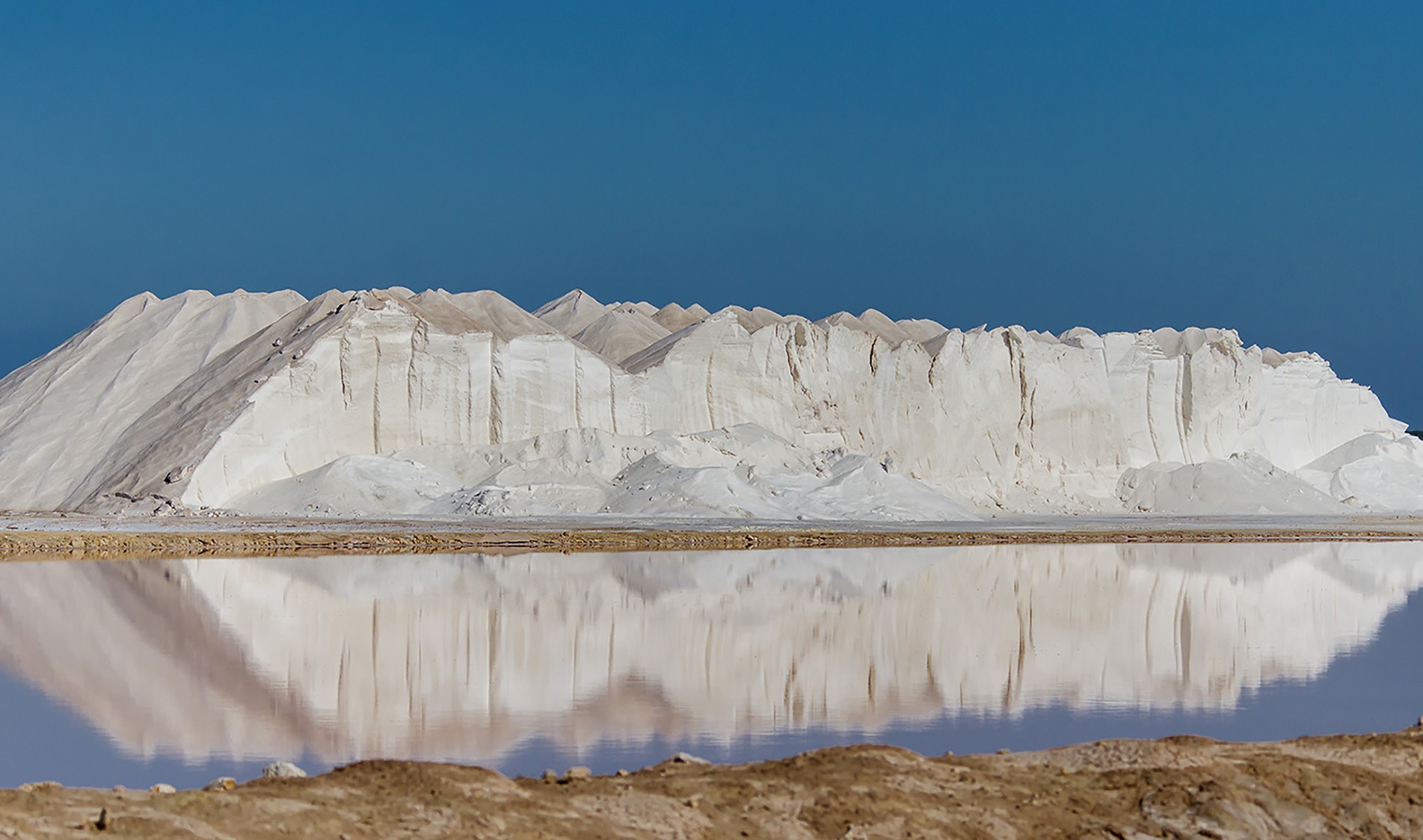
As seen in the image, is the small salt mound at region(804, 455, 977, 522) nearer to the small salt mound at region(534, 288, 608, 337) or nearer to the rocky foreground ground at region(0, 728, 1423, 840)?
the small salt mound at region(534, 288, 608, 337)

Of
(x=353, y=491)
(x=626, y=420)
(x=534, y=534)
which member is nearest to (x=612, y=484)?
(x=626, y=420)

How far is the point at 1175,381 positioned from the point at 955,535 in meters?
21.9

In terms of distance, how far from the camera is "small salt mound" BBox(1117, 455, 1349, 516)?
4347 cm

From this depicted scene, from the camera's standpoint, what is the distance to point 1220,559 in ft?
80.1

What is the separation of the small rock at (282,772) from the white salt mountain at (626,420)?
85.7 feet

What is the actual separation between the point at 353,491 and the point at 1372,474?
3469 centimetres

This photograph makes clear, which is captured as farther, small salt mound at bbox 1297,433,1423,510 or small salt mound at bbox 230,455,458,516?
small salt mound at bbox 1297,433,1423,510

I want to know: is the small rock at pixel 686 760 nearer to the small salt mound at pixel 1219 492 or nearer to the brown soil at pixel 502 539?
the brown soil at pixel 502 539

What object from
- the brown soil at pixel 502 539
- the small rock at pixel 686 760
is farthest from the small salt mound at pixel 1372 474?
the small rock at pixel 686 760

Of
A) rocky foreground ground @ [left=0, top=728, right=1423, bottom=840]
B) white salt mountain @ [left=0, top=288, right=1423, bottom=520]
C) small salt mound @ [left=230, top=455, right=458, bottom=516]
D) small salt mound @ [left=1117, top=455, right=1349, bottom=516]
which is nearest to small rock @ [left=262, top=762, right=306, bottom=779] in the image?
rocky foreground ground @ [left=0, top=728, right=1423, bottom=840]

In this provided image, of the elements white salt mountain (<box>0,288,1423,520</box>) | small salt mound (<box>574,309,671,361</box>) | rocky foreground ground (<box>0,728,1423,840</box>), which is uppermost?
small salt mound (<box>574,309,671,361</box>)

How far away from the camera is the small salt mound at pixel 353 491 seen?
3266 centimetres

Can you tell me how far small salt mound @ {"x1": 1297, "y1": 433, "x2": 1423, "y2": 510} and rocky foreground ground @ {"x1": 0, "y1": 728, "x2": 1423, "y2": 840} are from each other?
44395 mm

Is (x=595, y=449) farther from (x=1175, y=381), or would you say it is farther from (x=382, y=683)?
(x=382, y=683)
